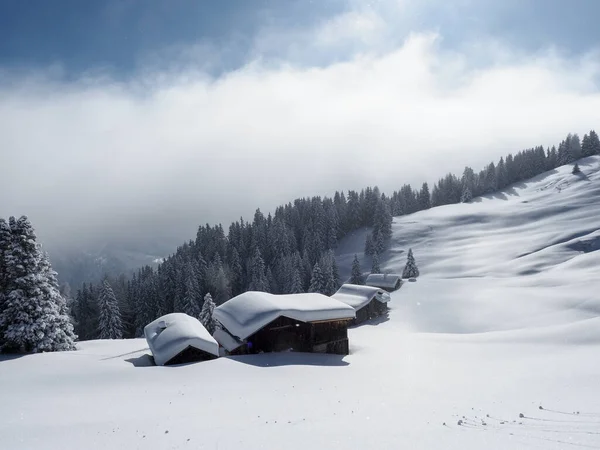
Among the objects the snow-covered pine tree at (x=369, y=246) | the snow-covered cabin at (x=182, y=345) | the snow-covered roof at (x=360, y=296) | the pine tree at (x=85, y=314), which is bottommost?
the pine tree at (x=85, y=314)

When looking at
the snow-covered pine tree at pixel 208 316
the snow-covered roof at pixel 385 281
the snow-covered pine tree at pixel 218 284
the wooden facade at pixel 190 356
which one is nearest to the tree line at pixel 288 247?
the snow-covered pine tree at pixel 218 284

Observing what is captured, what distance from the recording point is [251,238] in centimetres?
11538

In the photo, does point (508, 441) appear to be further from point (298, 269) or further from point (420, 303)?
point (298, 269)

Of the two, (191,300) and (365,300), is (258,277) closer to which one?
(191,300)

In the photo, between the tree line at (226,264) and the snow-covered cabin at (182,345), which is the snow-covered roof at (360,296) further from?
the snow-covered cabin at (182,345)

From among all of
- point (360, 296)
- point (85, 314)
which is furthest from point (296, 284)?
point (85, 314)

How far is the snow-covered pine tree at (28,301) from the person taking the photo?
2475cm

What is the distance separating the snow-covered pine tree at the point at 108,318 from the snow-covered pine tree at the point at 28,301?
104 feet

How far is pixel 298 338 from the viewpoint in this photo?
29219mm

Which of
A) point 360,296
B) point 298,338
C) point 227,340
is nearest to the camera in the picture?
point 298,338

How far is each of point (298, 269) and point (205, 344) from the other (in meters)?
68.3

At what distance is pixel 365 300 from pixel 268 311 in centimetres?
2766

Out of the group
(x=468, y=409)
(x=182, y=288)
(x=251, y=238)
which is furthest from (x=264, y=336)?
(x=251, y=238)

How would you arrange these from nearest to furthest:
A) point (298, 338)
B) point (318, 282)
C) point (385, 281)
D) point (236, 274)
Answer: point (298, 338) < point (385, 281) < point (318, 282) < point (236, 274)
